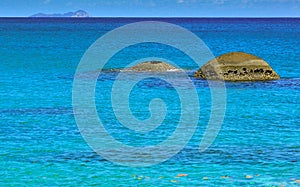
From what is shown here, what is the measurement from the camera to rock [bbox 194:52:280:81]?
181ft

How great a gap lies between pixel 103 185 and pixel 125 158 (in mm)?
3889

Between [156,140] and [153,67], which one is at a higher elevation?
[153,67]

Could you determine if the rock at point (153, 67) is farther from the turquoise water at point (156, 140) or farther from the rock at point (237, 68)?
the rock at point (237, 68)

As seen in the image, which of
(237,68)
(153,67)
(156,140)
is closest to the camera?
(156,140)

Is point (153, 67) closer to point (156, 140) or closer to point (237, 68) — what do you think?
point (237, 68)

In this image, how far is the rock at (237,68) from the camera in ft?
181

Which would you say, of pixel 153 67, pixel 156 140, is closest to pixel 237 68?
pixel 153 67

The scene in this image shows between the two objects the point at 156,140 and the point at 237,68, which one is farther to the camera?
the point at 237,68

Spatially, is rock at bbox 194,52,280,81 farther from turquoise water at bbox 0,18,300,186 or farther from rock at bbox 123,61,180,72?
rock at bbox 123,61,180,72

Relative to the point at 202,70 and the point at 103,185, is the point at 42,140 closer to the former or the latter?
the point at 103,185

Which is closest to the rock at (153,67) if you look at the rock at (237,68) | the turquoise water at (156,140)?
the turquoise water at (156,140)

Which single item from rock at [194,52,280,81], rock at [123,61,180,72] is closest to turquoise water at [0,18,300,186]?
rock at [194,52,280,81]

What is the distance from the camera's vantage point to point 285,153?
100 feet

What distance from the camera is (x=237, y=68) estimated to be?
2183 inches
